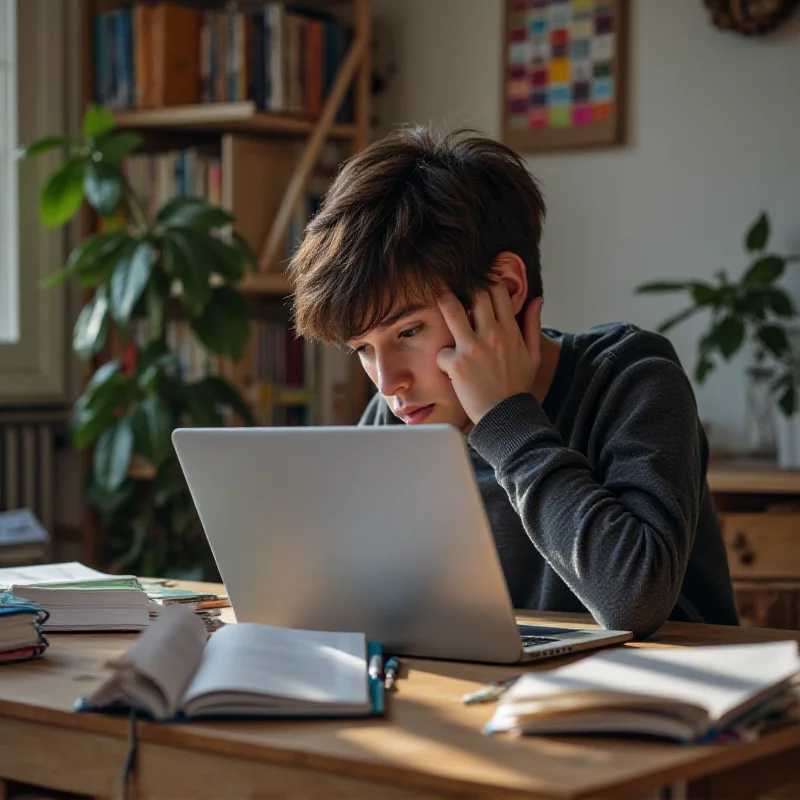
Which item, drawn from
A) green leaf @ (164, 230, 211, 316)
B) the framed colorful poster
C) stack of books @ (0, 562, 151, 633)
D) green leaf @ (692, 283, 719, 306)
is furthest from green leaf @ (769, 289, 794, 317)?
stack of books @ (0, 562, 151, 633)

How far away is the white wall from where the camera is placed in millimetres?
2979

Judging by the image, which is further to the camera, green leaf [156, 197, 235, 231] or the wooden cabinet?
green leaf [156, 197, 235, 231]

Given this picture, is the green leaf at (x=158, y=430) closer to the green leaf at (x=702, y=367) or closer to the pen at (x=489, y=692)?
the green leaf at (x=702, y=367)

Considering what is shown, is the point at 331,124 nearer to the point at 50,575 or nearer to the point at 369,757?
the point at 50,575

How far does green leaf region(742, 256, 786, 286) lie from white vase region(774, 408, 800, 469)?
299 millimetres

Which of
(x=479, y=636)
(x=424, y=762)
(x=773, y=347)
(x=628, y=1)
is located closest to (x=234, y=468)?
(x=479, y=636)

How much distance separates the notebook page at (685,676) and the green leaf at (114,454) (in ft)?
6.71

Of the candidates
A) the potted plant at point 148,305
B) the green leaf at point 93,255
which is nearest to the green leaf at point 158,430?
the potted plant at point 148,305

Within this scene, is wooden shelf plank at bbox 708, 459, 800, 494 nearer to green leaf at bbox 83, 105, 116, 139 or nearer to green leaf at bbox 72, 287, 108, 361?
green leaf at bbox 72, 287, 108, 361

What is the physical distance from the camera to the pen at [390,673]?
1.02 m

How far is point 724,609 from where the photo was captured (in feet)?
4.95

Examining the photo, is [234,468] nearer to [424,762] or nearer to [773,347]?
[424,762]

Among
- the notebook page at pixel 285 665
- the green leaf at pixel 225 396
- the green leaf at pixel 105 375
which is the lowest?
the notebook page at pixel 285 665

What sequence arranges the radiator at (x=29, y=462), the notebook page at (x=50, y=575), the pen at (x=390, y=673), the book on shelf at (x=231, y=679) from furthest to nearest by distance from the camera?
the radiator at (x=29, y=462) < the notebook page at (x=50, y=575) < the pen at (x=390, y=673) < the book on shelf at (x=231, y=679)
